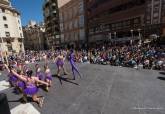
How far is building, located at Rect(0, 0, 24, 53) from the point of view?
161 ft

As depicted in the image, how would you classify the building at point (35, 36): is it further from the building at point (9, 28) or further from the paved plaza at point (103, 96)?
the paved plaza at point (103, 96)

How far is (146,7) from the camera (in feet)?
93.2

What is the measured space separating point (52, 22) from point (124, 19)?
1496 inches

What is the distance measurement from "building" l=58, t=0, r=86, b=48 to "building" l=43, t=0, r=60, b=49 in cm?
503

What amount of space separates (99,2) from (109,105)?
35958 millimetres

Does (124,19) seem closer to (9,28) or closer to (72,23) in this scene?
(72,23)

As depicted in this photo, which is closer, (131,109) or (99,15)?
(131,109)

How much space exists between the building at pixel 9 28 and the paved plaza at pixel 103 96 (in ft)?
142

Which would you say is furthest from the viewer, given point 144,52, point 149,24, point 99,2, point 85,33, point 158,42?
point 85,33

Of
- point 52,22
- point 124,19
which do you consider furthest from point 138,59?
point 52,22

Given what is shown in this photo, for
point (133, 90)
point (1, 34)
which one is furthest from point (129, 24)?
point (1, 34)

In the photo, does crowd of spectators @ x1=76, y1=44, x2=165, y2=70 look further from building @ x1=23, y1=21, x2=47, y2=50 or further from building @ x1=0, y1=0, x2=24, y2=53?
building @ x1=23, y1=21, x2=47, y2=50

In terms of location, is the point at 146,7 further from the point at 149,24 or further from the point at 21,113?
the point at 21,113

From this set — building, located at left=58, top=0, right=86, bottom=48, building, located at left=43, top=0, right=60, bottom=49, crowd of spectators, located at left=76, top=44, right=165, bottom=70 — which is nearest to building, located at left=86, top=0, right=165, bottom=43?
building, located at left=58, top=0, right=86, bottom=48
